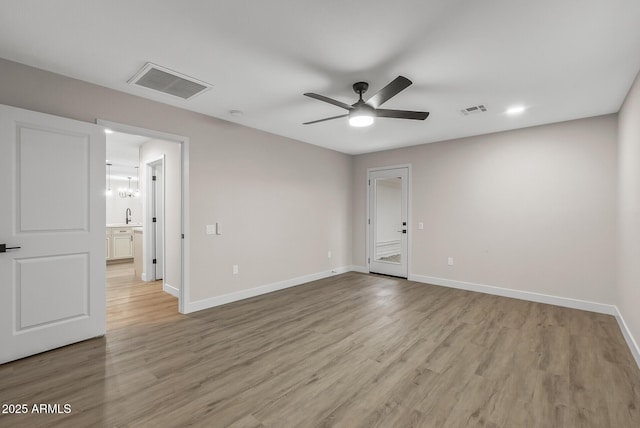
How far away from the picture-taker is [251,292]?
453 centimetres

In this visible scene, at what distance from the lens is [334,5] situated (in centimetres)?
185

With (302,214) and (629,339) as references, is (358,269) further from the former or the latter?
(629,339)

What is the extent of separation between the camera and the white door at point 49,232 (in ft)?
8.16

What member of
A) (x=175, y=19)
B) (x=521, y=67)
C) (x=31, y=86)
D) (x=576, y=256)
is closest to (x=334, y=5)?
(x=175, y=19)

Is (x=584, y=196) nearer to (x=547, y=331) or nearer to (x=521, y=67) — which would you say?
(x=547, y=331)

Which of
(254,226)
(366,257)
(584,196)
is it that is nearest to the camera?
(584,196)

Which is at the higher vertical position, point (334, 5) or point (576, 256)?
point (334, 5)

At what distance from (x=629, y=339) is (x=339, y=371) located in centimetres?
297

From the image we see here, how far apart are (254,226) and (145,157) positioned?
8.90 feet

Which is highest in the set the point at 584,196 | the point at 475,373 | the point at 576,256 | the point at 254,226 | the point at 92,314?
the point at 584,196

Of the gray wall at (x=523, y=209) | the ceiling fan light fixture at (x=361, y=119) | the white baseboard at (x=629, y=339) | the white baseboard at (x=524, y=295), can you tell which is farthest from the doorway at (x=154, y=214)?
the white baseboard at (x=629, y=339)

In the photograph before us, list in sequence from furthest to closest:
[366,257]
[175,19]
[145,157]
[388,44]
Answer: [366,257] → [145,157] → [388,44] → [175,19]

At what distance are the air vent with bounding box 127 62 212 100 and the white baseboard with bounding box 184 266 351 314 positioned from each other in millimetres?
2571

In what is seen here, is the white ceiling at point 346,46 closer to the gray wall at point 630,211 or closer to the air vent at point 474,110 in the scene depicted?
the air vent at point 474,110
